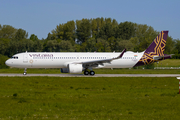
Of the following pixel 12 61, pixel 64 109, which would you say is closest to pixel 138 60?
pixel 12 61

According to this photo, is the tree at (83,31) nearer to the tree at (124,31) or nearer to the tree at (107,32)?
the tree at (107,32)

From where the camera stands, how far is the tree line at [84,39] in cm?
11019

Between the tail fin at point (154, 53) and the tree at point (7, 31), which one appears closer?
the tail fin at point (154, 53)

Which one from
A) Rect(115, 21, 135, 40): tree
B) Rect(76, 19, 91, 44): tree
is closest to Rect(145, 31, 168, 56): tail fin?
Rect(115, 21, 135, 40): tree

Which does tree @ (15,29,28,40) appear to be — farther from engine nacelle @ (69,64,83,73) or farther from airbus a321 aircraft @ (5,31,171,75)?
engine nacelle @ (69,64,83,73)

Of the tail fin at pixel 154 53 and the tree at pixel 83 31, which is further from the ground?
the tree at pixel 83 31

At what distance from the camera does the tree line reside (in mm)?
110188

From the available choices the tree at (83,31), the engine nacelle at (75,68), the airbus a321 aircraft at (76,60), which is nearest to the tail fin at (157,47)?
the airbus a321 aircraft at (76,60)

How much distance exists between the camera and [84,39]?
Answer: 136875mm

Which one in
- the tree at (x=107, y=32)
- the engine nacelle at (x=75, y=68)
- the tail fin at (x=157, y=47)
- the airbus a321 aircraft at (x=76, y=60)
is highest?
the tree at (x=107, y=32)

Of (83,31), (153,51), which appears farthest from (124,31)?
(153,51)

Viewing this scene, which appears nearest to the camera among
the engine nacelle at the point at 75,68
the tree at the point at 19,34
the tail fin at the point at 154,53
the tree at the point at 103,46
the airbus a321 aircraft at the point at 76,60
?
the engine nacelle at the point at 75,68

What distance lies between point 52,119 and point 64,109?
213 cm

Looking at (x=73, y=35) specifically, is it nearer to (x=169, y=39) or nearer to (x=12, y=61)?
(x=169, y=39)
